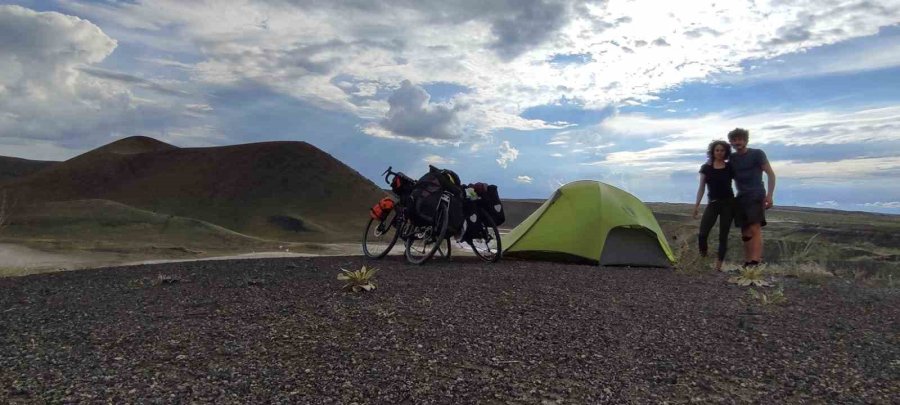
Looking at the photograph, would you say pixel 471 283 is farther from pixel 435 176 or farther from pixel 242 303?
pixel 435 176

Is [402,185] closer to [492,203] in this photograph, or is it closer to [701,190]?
A: [492,203]

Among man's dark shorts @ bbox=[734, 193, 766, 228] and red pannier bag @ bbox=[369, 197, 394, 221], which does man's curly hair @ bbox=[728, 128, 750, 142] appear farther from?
red pannier bag @ bbox=[369, 197, 394, 221]

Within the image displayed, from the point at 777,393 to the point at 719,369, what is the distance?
1.40ft

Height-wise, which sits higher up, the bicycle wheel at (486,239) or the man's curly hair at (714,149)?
the man's curly hair at (714,149)

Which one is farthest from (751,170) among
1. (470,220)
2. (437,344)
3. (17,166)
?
(17,166)

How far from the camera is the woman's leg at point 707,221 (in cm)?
930

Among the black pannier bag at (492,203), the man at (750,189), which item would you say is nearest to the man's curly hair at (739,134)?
the man at (750,189)

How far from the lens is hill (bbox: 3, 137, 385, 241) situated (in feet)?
162

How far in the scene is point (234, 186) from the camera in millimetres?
53344

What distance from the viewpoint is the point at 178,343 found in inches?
161

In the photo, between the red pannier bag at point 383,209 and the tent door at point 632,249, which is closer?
the tent door at point 632,249

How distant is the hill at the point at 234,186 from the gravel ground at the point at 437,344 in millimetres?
39934

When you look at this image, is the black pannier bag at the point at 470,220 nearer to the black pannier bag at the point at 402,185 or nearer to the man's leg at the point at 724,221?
the black pannier bag at the point at 402,185

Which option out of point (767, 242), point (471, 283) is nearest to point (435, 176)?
point (471, 283)
